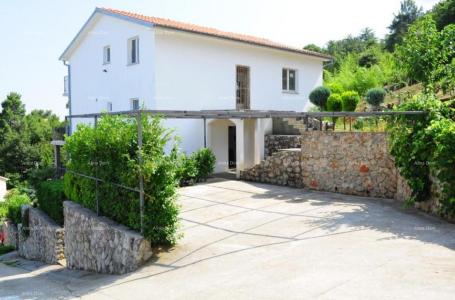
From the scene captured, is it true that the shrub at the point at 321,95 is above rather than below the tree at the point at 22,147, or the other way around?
above

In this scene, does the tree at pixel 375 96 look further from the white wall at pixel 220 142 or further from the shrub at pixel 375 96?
the white wall at pixel 220 142

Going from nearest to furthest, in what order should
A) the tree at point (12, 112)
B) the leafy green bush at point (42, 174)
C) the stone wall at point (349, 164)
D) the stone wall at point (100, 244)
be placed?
1. the stone wall at point (100, 244)
2. the stone wall at point (349, 164)
3. the leafy green bush at point (42, 174)
4. the tree at point (12, 112)

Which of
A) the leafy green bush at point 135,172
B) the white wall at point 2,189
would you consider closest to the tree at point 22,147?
the white wall at point 2,189

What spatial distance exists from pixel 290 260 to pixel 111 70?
1586cm

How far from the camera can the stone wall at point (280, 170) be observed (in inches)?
606

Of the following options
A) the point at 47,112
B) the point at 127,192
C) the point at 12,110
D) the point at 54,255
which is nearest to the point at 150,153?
the point at 127,192

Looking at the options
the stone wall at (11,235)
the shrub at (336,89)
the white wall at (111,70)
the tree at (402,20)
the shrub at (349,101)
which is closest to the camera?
the white wall at (111,70)

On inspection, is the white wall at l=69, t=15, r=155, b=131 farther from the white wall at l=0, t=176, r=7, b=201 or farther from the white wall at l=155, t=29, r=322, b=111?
the white wall at l=0, t=176, r=7, b=201

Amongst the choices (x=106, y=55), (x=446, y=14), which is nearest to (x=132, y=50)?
(x=106, y=55)

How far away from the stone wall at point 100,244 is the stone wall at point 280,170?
293 inches

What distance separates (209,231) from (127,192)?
1992 millimetres

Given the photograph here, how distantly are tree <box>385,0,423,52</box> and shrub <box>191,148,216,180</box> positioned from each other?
37.3 metres

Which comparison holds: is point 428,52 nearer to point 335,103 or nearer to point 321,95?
point 335,103

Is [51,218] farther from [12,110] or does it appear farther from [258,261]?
[12,110]
